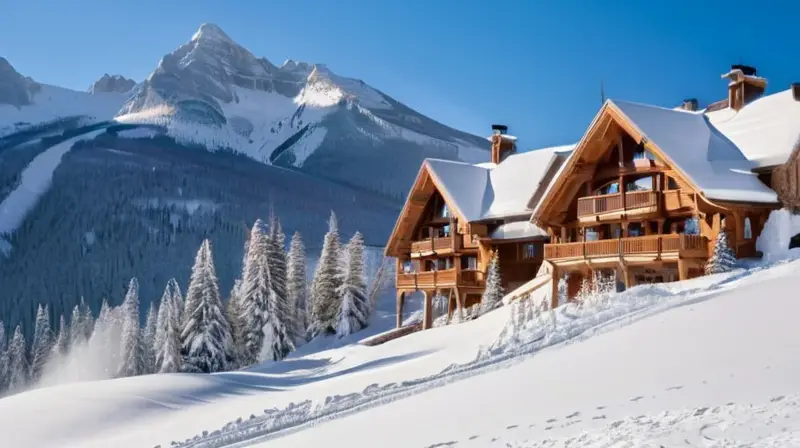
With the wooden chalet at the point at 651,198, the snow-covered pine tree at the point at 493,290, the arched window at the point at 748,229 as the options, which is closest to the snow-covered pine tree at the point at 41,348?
the snow-covered pine tree at the point at 493,290

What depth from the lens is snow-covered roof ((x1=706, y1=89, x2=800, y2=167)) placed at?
2812cm

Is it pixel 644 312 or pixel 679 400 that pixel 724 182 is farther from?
pixel 679 400

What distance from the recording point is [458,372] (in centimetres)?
1614

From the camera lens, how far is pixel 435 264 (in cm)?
4488

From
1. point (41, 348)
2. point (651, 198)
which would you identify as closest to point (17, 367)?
point (41, 348)

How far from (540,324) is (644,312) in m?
2.30

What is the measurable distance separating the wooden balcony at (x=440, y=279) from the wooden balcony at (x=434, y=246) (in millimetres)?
1159

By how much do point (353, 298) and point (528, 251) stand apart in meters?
12.4

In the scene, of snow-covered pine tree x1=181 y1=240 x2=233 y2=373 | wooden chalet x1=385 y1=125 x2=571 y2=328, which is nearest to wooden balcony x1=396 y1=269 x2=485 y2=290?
wooden chalet x1=385 y1=125 x2=571 y2=328

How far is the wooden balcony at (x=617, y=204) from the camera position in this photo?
29.3m

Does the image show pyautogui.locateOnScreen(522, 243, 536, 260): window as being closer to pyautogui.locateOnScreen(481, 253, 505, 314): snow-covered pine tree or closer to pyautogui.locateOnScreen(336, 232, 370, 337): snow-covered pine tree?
pyautogui.locateOnScreen(481, 253, 505, 314): snow-covered pine tree

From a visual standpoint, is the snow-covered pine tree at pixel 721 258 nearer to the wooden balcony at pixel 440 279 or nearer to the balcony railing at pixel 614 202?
the balcony railing at pixel 614 202

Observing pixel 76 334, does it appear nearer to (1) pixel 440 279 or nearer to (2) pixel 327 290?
(2) pixel 327 290

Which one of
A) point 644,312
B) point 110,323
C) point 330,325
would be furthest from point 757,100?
point 110,323
